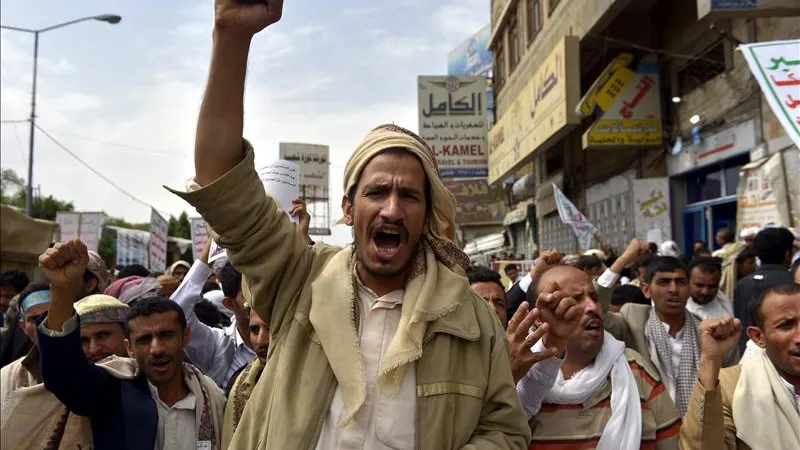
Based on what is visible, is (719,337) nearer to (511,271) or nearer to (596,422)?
(596,422)

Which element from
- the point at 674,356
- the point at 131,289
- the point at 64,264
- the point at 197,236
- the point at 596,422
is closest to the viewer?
the point at 64,264

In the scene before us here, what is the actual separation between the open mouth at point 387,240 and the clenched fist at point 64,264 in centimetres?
103

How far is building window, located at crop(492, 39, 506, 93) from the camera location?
26047 millimetres

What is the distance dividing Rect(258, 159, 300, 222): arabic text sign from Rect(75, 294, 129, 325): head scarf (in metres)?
1.08

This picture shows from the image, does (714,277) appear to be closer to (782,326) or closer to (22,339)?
(782,326)

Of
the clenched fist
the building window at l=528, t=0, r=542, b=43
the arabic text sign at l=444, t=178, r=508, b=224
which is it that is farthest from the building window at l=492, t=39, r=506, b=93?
the clenched fist

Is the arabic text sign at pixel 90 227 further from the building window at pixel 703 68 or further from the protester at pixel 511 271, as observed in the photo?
the building window at pixel 703 68

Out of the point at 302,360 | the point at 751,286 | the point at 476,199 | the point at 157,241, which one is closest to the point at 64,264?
the point at 302,360

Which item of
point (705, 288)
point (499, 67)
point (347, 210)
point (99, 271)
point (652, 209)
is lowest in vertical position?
point (705, 288)

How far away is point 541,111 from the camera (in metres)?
15.4

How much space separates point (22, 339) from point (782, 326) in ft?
12.9

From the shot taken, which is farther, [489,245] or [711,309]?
[489,245]

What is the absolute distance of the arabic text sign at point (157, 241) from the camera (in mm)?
10062

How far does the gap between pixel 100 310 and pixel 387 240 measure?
5.92ft
